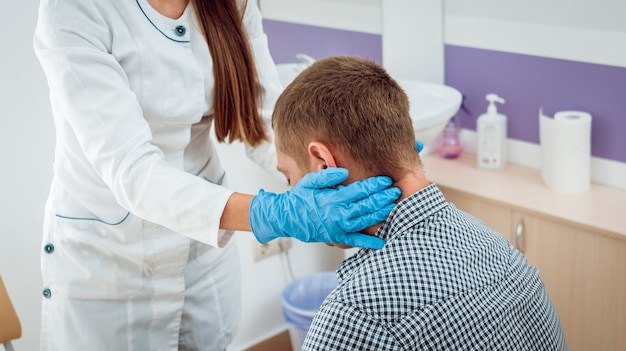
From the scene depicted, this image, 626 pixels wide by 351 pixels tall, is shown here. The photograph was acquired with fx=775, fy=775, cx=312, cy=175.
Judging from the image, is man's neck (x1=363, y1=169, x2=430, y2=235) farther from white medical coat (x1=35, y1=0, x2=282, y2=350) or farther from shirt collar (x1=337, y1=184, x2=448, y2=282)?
white medical coat (x1=35, y1=0, x2=282, y2=350)

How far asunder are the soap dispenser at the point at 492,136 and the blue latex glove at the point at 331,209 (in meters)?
1.37

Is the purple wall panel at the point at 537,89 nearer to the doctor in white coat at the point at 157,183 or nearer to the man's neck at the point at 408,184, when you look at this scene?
the doctor in white coat at the point at 157,183

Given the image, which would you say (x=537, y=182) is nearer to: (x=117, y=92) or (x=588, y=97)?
(x=588, y=97)

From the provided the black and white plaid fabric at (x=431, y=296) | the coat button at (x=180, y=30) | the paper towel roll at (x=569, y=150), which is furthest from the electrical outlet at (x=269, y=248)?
the black and white plaid fabric at (x=431, y=296)

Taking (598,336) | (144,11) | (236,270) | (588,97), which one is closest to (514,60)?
(588,97)

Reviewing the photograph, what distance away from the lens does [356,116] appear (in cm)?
128

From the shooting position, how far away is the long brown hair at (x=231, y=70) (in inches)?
64.9

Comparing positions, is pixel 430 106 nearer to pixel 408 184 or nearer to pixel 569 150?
pixel 569 150

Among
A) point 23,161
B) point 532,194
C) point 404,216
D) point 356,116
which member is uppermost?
point 356,116

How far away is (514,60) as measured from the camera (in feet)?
8.33

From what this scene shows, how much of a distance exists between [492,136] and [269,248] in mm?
890

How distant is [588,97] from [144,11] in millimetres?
1444

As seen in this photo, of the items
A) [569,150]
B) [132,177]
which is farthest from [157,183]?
[569,150]

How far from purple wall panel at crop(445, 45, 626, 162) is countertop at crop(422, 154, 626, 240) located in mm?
129
